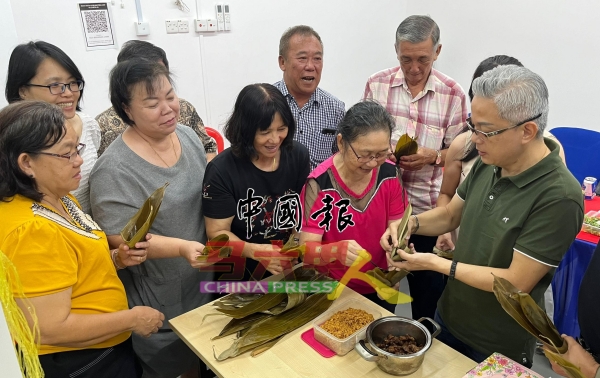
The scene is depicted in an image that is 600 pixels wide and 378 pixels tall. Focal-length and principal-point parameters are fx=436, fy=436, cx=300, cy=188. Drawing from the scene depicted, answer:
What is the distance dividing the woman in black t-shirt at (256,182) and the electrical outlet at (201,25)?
2.46 meters

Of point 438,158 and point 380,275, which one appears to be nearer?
point 380,275

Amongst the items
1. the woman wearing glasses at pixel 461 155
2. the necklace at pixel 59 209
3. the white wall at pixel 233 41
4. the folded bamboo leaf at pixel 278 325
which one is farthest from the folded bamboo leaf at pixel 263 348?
the white wall at pixel 233 41

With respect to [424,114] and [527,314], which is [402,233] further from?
[424,114]

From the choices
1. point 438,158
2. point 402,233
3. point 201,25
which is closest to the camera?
point 402,233

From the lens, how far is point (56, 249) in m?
1.32

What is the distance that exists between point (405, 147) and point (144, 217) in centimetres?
141

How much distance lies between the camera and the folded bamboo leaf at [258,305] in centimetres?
171

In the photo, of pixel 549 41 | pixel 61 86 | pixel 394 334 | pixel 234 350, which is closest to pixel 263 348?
pixel 234 350

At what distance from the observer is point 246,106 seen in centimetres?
183

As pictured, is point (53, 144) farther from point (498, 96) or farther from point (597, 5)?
point (597, 5)

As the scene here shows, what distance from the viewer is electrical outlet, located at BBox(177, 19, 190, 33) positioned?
12.8 feet

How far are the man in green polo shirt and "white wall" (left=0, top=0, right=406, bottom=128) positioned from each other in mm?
2828

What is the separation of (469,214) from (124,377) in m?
1.47

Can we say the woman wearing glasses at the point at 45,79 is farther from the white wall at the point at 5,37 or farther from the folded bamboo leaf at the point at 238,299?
the white wall at the point at 5,37
